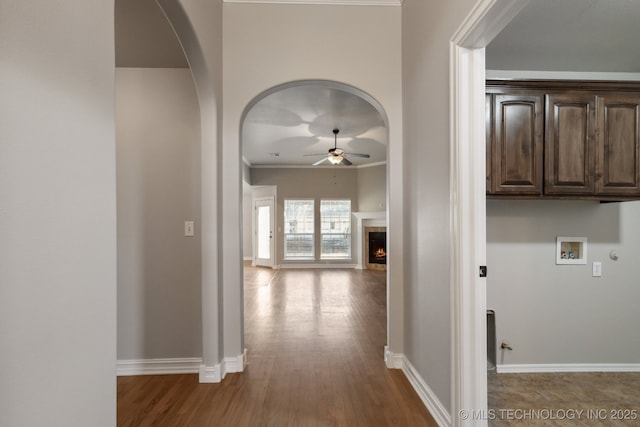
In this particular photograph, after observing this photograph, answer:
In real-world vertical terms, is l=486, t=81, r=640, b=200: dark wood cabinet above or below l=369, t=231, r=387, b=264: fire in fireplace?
above

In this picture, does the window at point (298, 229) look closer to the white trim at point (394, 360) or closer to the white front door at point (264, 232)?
the white front door at point (264, 232)

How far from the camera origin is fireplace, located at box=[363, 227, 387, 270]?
351 inches

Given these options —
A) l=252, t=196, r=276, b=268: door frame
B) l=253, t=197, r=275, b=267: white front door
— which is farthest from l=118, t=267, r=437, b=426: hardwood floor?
l=253, t=197, r=275, b=267: white front door

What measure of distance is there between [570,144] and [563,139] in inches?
2.8

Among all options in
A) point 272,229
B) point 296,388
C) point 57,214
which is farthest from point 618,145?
point 272,229

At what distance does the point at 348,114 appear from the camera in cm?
499

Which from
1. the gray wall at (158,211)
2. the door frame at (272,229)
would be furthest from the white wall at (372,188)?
the gray wall at (158,211)

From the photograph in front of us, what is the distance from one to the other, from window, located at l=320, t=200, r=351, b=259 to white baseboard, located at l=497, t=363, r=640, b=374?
664 centimetres

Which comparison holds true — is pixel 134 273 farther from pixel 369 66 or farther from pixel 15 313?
pixel 369 66

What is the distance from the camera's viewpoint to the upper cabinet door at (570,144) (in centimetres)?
243

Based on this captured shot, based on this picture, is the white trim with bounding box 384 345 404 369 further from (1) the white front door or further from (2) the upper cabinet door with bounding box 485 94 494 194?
(1) the white front door

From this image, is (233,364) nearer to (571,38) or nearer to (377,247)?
(571,38)

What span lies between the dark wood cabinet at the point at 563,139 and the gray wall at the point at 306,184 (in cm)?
690

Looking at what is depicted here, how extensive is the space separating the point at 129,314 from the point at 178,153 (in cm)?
143
